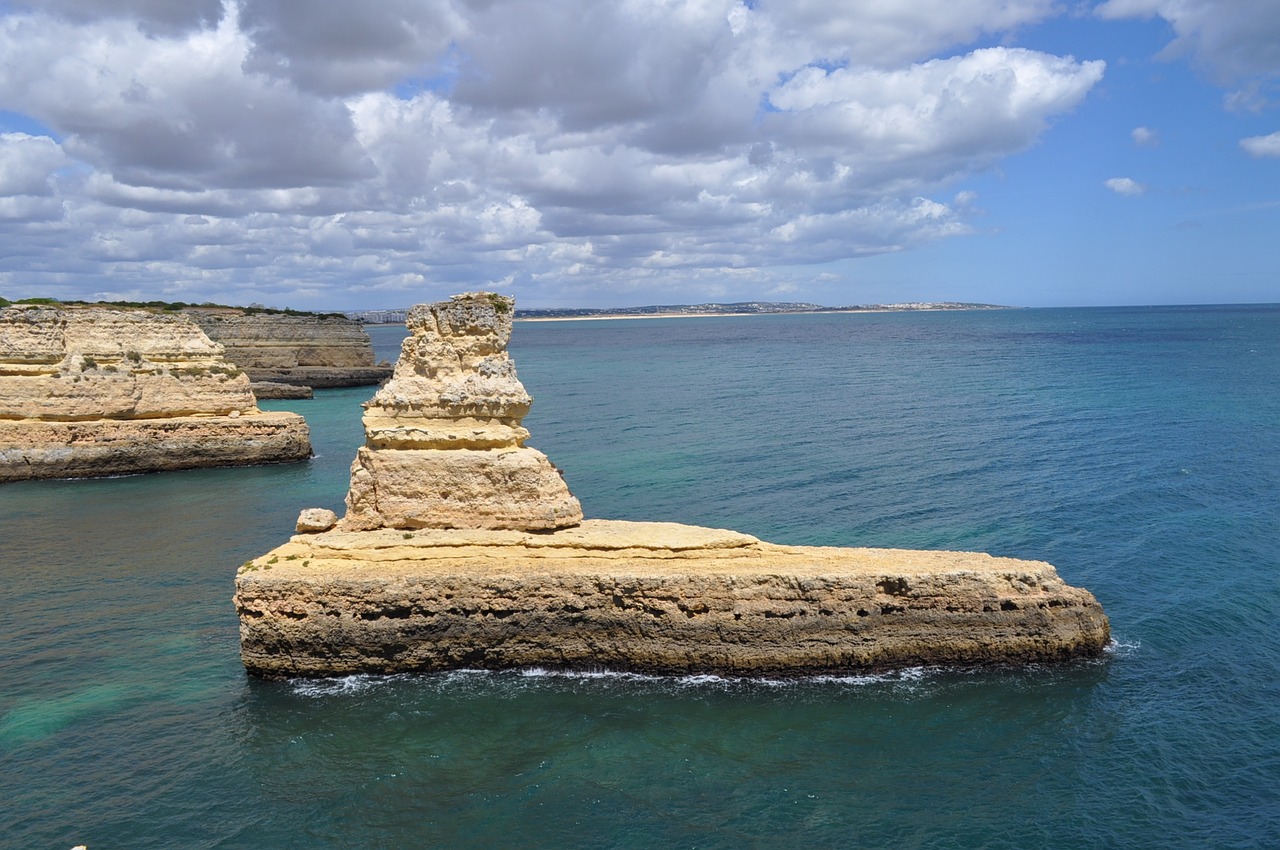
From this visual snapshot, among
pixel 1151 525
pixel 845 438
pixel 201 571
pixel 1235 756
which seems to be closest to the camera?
pixel 1235 756

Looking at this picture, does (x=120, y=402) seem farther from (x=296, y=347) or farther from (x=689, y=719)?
(x=296, y=347)

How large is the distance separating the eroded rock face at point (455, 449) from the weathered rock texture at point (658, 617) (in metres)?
1.75

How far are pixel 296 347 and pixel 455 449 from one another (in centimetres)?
6619

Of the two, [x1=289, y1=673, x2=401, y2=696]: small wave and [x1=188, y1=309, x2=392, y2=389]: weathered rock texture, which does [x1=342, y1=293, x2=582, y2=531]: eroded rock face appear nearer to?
[x1=289, y1=673, x2=401, y2=696]: small wave

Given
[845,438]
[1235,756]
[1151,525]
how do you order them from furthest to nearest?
1. [845,438]
2. [1151,525]
3. [1235,756]

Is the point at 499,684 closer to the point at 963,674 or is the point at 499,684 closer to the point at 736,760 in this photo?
the point at 736,760

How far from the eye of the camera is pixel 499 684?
1625cm

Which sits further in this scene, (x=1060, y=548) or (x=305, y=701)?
(x=1060, y=548)

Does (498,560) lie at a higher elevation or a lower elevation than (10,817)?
higher

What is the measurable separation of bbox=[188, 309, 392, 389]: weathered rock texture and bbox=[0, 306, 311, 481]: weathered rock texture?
1366 inches

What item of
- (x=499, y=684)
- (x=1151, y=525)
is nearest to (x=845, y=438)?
(x=1151, y=525)

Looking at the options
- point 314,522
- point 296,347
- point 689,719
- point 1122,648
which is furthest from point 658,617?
point 296,347

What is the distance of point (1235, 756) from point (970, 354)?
3628 inches

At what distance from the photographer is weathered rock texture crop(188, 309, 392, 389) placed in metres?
73.4
